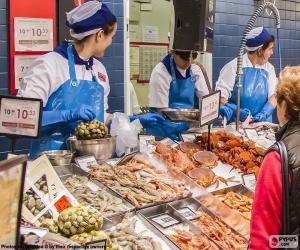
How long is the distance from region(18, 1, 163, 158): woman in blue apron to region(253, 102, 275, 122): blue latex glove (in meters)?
1.81

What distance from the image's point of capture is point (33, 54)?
478cm

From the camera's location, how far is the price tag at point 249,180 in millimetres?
2846

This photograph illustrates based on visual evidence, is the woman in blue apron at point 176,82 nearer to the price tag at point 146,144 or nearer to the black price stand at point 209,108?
the price tag at point 146,144

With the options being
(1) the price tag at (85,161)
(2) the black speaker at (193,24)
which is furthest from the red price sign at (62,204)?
(2) the black speaker at (193,24)

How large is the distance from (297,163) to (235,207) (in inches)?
38.6

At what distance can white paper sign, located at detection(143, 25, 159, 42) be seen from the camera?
6.97 m

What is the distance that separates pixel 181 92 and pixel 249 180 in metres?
1.76

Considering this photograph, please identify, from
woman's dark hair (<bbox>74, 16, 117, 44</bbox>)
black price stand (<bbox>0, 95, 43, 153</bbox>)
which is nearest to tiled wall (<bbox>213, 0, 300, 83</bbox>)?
woman's dark hair (<bbox>74, 16, 117, 44</bbox>)

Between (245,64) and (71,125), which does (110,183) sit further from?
(245,64)

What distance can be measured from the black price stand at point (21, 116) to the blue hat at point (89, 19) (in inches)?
42.2

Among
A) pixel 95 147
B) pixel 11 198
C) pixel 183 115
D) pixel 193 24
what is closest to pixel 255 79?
pixel 193 24

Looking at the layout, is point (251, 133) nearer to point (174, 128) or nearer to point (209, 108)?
point (174, 128)

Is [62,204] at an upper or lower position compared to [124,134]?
lower

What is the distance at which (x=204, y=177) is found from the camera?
2773 millimetres
